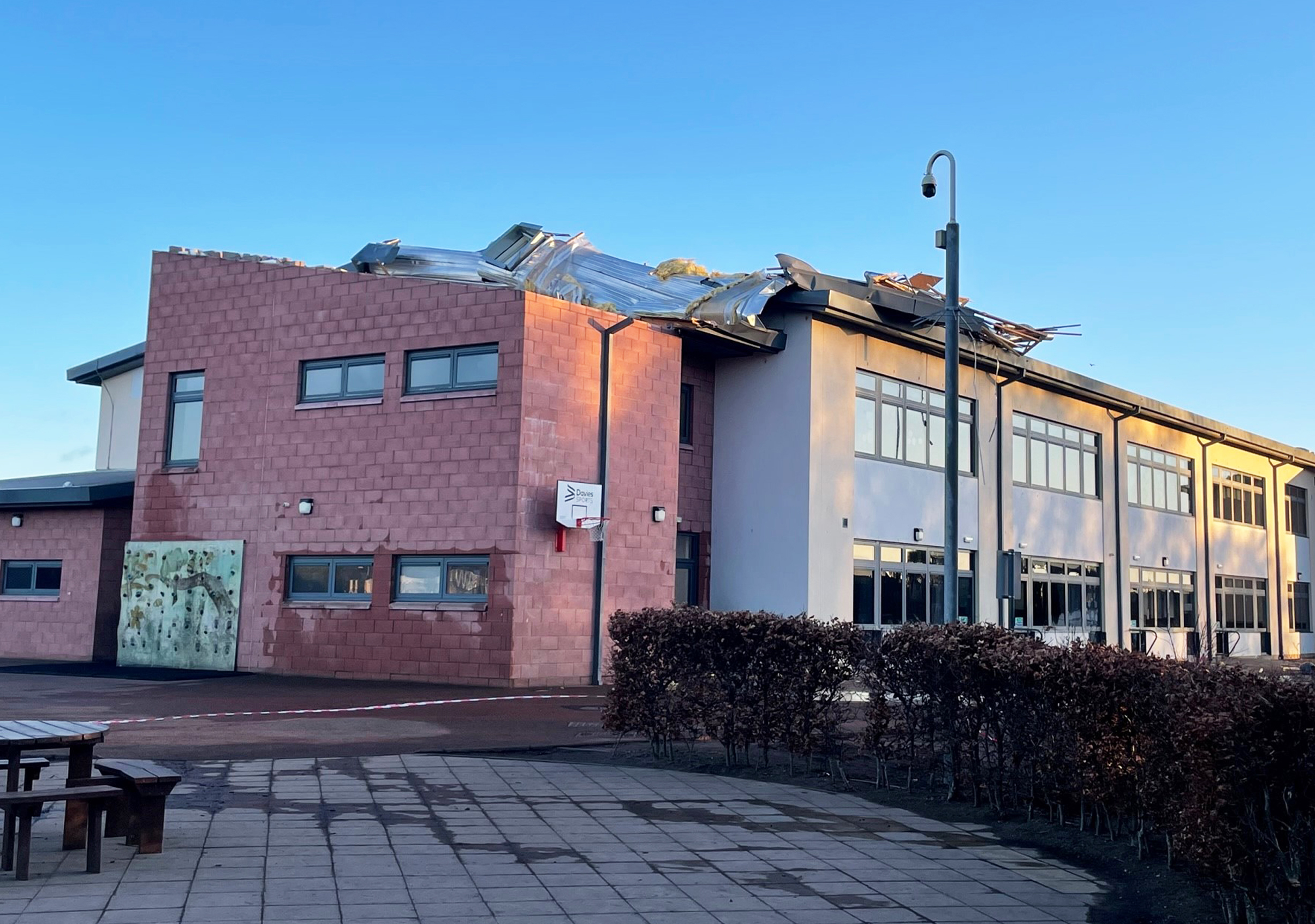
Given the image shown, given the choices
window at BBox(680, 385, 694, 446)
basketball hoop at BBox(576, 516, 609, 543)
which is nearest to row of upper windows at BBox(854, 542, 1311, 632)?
window at BBox(680, 385, 694, 446)

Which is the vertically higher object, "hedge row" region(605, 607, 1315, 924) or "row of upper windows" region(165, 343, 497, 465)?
"row of upper windows" region(165, 343, 497, 465)

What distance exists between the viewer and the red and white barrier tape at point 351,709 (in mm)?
14007

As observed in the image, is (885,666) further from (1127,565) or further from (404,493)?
(1127,565)

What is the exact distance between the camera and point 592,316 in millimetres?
21016

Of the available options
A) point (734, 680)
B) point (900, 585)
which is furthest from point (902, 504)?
point (734, 680)

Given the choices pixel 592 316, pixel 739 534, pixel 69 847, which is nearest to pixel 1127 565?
pixel 739 534

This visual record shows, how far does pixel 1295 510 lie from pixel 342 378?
3782cm

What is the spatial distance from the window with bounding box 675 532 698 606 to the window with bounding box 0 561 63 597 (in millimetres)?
12084

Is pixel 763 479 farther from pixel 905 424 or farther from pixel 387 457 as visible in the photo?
pixel 387 457

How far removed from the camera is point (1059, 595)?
102ft

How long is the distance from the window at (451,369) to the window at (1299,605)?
33796mm

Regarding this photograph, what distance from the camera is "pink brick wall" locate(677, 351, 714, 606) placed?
2383 centimetres

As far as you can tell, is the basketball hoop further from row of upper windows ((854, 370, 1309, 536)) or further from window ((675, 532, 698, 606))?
row of upper windows ((854, 370, 1309, 536))

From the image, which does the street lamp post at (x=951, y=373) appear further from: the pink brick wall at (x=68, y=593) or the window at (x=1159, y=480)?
the window at (x=1159, y=480)
